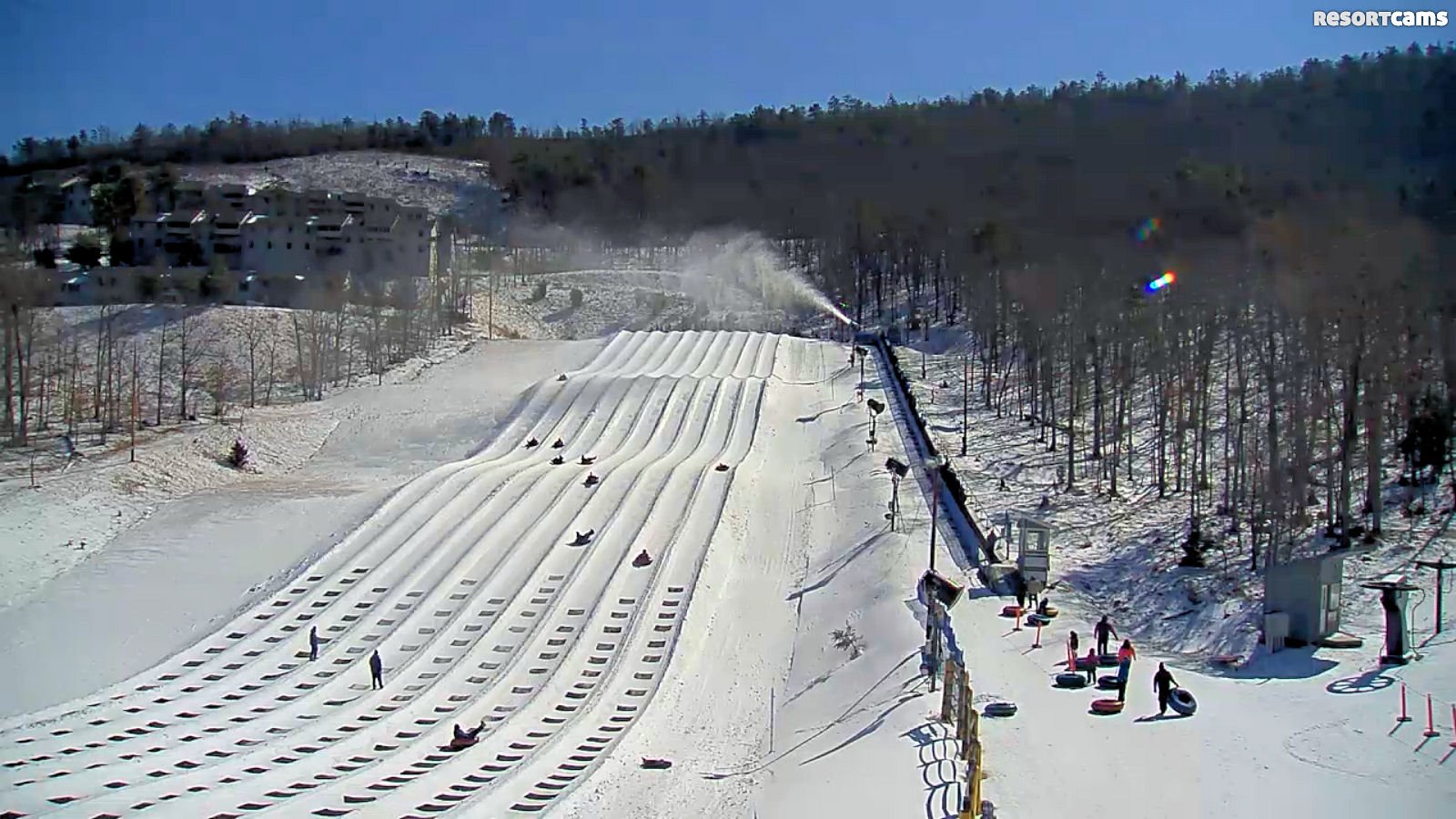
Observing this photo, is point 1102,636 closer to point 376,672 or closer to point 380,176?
point 376,672

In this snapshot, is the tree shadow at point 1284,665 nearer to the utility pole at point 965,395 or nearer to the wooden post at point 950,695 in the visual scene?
the wooden post at point 950,695

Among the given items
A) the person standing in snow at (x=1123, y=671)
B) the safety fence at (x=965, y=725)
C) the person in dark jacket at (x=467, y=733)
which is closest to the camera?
the safety fence at (x=965, y=725)

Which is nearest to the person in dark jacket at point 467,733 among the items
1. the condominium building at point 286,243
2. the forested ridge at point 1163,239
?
the forested ridge at point 1163,239

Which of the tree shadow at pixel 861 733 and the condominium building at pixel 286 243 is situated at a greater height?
the condominium building at pixel 286 243

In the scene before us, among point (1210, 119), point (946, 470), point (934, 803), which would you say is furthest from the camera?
point (1210, 119)

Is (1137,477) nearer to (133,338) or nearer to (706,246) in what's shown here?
(133,338)

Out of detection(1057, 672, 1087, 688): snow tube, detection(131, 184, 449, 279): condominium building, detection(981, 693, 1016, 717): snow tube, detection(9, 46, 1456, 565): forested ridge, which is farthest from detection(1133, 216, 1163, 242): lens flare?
detection(981, 693, 1016, 717): snow tube

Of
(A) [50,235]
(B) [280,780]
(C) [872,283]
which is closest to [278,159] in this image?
(A) [50,235]
